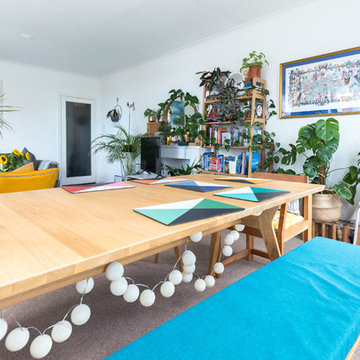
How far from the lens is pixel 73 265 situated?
52cm

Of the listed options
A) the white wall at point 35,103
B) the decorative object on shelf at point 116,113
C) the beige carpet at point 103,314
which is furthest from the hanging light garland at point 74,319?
the white wall at point 35,103

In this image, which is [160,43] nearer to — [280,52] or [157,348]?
[280,52]

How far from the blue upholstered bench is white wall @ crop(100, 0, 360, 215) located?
243 centimetres

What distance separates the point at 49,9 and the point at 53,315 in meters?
3.46

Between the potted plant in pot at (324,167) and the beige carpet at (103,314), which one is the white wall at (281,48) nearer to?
the potted plant in pot at (324,167)

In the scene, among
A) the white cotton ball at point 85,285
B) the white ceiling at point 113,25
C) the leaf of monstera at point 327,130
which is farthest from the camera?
the white ceiling at point 113,25

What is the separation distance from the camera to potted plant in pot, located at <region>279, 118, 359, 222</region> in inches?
101

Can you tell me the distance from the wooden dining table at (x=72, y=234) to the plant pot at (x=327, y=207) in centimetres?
175

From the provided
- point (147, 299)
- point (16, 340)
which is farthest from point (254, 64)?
point (16, 340)

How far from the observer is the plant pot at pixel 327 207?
272cm

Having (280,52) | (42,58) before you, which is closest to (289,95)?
(280,52)

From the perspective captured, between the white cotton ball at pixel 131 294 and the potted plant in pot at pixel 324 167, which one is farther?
the potted plant in pot at pixel 324 167

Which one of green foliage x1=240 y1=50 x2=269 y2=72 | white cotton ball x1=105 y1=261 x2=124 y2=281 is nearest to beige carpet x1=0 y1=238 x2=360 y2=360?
white cotton ball x1=105 y1=261 x2=124 y2=281

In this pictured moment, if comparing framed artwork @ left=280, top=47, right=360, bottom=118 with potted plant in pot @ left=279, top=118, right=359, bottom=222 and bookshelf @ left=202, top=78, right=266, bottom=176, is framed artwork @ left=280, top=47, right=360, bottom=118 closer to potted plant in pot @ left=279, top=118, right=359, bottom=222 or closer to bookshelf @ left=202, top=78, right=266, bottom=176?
bookshelf @ left=202, top=78, right=266, bottom=176
